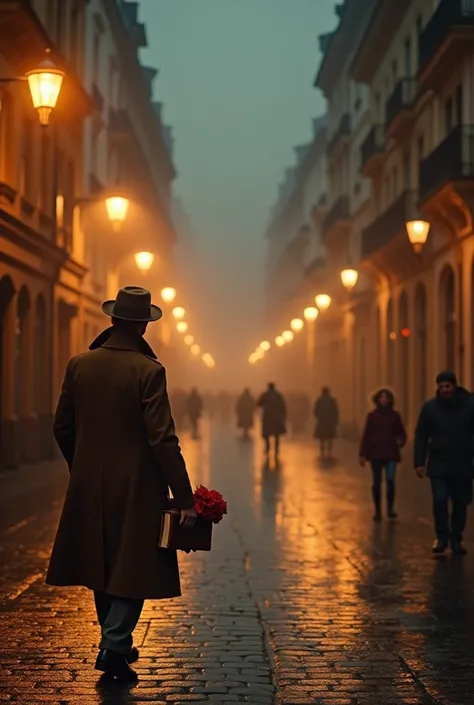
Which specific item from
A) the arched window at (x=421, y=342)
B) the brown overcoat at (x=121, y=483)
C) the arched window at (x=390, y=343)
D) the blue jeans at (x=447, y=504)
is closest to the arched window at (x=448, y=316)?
the arched window at (x=421, y=342)

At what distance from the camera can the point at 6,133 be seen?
22.8 m

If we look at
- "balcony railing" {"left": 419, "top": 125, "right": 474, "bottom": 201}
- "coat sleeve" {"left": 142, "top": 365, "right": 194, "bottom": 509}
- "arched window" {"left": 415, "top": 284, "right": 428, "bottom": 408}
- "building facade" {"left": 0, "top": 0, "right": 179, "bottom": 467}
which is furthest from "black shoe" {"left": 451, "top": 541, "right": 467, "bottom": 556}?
"arched window" {"left": 415, "top": 284, "right": 428, "bottom": 408}

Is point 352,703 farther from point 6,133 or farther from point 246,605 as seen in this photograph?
point 6,133

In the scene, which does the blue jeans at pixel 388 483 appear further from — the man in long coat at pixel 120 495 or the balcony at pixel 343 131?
the balcony at pixel 343 131

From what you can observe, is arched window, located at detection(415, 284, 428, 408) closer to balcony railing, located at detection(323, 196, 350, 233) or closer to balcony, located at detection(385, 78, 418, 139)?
balcony, located at detection(385, 78, 418, 139)

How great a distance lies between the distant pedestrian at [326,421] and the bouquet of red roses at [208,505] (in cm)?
2446

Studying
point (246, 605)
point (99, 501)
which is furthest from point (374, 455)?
point (99, 501)

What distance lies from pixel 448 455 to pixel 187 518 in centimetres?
629

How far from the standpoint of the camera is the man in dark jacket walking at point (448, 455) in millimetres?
12039

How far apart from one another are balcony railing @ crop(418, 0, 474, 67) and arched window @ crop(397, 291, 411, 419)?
9.48 metres

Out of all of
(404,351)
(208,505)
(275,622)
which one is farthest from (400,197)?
(208,505)

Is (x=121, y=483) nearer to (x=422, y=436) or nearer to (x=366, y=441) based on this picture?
(x=422, y=436)

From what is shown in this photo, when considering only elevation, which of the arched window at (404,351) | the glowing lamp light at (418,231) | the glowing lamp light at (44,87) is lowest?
the arched window at (404,351)

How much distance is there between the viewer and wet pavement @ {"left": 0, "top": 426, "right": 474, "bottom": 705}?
20.4ft
